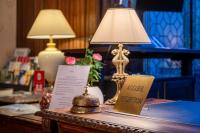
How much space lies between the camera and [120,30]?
1.81 metres

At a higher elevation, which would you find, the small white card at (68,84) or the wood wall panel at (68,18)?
the wood wall panel at (68,18)

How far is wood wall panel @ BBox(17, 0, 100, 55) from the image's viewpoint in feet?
11.6

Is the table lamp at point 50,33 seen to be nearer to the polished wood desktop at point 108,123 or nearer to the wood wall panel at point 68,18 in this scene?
the wood wall panel at point 68,18

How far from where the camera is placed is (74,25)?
3.72 meters

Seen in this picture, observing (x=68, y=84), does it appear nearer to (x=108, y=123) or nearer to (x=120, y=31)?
(x=120, y=31)

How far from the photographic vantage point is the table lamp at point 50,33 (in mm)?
3049

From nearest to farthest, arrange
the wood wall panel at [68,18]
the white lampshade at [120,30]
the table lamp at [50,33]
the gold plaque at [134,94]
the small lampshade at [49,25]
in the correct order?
the gold plaque at [134,94]
the white lampshade at [120,30]
the table lamp at [50,33]
the small lampshade at [49,25]
the wood wall panel at [68,18]

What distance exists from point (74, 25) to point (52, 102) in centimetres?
184

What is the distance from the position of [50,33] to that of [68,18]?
64 cm

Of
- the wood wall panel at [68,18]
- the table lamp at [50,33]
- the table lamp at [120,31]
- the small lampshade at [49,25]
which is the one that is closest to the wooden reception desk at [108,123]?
the table lamp at [120,31]

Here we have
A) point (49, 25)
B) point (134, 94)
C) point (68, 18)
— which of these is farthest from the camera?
point (68, 18)

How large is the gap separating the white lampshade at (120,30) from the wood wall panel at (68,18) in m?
1.66

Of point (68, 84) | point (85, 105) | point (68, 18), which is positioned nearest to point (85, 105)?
point (85, 105)

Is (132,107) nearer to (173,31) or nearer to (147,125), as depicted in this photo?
(147,125)
